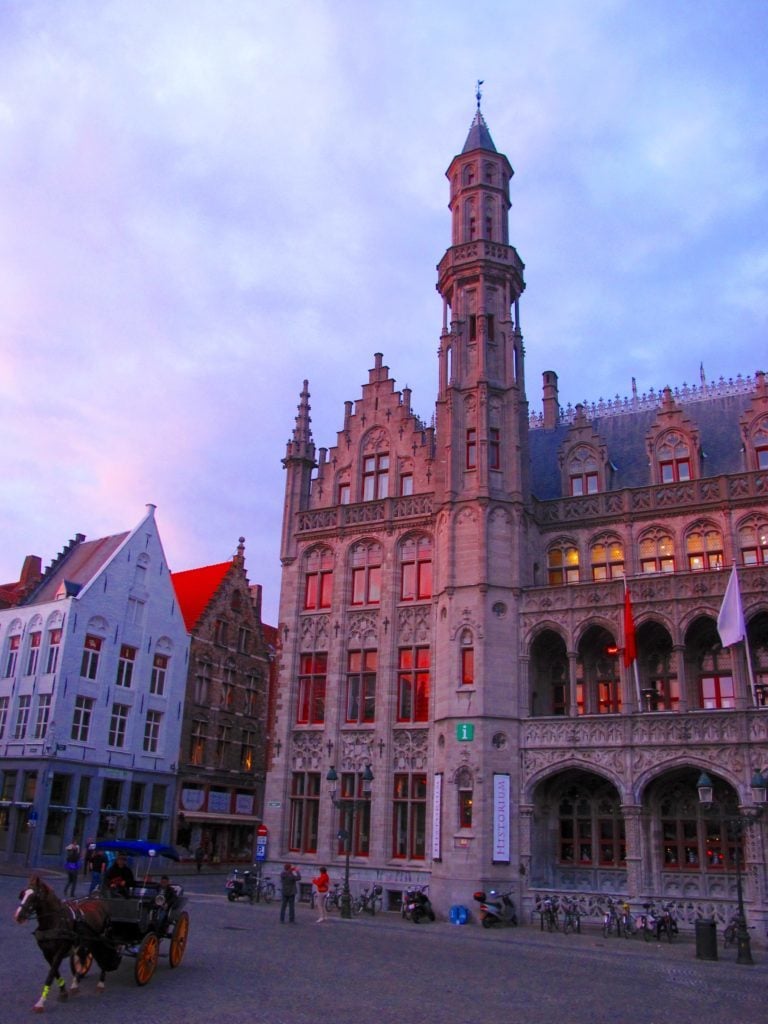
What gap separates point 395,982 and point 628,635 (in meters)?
16.5

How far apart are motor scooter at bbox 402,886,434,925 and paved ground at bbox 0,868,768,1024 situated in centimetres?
421

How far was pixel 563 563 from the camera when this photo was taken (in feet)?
115

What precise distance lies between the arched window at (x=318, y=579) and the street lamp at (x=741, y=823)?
1755 centimetres

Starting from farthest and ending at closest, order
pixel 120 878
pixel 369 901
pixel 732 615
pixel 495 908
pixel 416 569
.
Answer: pixel 416 569, pixel 369 901, pixel 495 908, pixel 732 615, pixel 120 878

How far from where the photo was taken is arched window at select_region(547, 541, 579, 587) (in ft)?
113

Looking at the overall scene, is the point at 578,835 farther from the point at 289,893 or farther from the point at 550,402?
the point at 550,402

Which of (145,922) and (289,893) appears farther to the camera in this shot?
(289,893)

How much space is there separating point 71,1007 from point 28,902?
1.61m

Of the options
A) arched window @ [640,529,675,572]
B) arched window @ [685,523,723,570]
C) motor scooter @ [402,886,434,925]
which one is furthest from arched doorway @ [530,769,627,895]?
arched window @ [685,523,723,570]

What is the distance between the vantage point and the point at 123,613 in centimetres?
4656

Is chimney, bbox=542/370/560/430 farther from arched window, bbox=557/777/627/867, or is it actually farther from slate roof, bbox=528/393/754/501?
arched window, bbox=557/777/627/867

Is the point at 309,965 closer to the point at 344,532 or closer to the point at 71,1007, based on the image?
the point at 71,1007

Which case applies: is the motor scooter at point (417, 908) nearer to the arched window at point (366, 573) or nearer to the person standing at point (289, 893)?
the person standing at point (289, 893)

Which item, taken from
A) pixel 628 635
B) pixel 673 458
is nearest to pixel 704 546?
pixel 673 458
